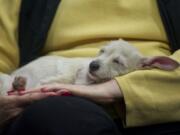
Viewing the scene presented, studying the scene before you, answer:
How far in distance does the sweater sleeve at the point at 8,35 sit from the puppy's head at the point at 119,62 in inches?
12.0

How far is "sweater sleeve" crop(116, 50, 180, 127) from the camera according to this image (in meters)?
1.37

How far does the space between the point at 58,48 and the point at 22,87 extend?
301mm

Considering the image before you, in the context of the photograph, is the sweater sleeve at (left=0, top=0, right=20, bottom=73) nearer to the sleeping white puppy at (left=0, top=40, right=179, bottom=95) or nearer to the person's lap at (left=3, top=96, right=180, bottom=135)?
the sleeping white puppy at (left=0, top=40, right=179, bottom=95)

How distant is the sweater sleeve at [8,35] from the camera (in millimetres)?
1679

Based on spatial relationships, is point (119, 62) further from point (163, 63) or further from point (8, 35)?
point (8, 35)

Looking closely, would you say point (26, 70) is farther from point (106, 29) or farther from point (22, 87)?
point (106, 29)

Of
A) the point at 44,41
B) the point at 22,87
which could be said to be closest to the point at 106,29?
the point at 44,41

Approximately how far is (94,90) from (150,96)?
0.16m

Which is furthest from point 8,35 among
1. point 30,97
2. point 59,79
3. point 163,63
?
point 163,63

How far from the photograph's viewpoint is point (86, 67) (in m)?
1.55

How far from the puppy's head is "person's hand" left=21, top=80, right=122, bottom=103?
0.09 m

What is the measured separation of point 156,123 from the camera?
1.37 m

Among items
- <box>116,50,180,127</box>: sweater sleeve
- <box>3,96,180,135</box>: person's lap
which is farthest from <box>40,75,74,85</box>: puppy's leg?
<box>3,96,180,135</box>: person's lap

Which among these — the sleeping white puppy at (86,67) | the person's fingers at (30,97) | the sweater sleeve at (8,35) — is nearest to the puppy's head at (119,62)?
the sleeping white puppy at (86,67)
